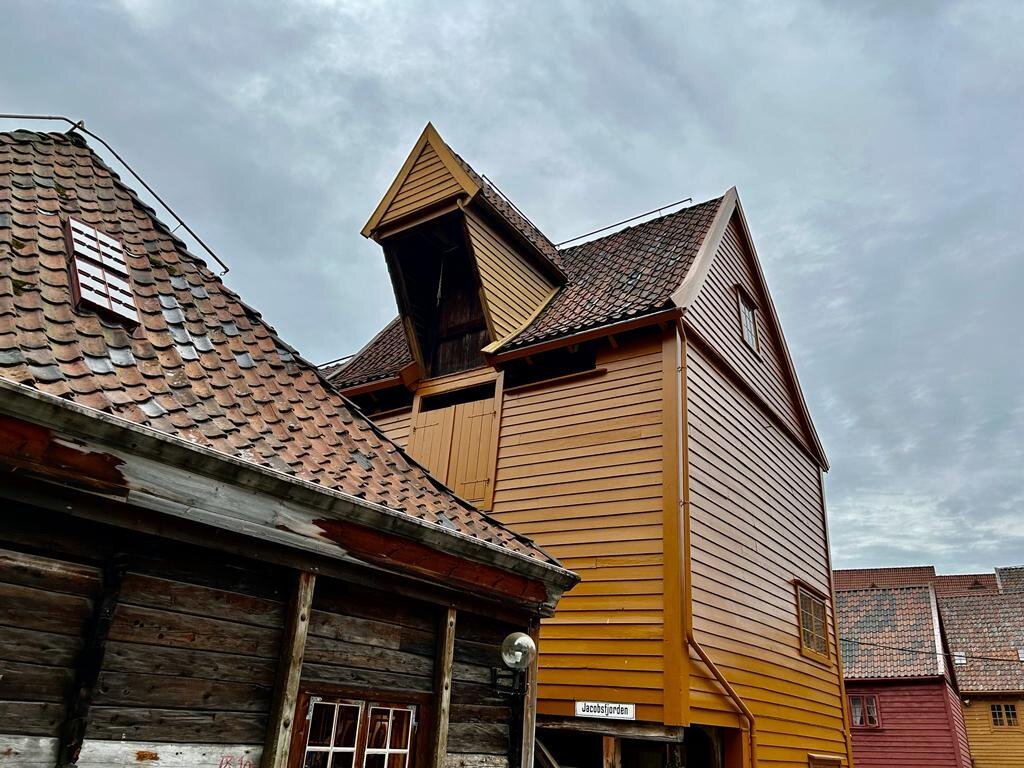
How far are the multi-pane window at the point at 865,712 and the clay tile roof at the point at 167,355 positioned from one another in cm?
2366

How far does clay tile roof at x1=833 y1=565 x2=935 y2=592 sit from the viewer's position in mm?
Answer: 42656

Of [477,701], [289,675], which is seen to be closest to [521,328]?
[477,701]

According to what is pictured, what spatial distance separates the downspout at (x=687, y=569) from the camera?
336 inches

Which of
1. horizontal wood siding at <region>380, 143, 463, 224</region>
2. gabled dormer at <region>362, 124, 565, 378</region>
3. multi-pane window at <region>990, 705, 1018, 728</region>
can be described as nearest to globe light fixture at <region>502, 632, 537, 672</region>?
gabled dormer at <region>362, 124, 565, 378</region>

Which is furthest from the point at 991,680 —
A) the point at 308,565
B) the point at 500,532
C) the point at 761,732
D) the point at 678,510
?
the point at 308,565

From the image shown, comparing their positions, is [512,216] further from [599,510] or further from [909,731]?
[909,731]

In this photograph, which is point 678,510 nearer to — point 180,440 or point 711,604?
point 711,604

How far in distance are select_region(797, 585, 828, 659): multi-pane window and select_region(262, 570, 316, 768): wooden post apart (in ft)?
32.2

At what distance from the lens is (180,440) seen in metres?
3.82

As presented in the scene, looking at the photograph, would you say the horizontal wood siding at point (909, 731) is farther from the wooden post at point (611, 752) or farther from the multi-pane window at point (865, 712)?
the wooden post at point (611, 752)

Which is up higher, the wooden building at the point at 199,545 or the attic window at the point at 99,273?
the attic window at the point at 99,273

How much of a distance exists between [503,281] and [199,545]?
8175 mm

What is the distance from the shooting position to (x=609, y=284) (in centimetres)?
1181

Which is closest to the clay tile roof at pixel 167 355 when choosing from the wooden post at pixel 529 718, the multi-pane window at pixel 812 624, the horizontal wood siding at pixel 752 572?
the wooden post at pixel 529 718
